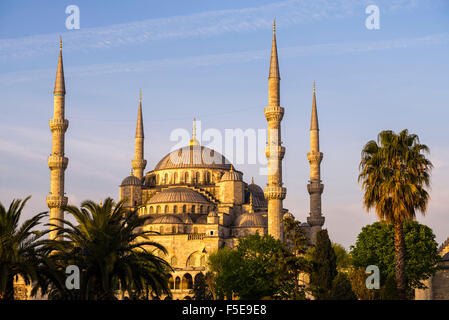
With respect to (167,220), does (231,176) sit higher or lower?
higher

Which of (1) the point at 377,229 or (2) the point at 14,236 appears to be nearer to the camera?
(2) the point at 14,236

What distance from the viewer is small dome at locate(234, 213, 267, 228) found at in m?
82.7

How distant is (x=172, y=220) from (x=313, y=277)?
40.5m

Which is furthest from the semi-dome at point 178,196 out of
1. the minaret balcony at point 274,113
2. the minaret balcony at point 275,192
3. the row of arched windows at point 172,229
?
the minaret balcony at point 274,113

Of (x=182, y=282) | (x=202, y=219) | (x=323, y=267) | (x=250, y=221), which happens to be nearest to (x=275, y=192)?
(x=250, y=221)

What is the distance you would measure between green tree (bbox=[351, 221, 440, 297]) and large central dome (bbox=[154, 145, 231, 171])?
40.7 metres

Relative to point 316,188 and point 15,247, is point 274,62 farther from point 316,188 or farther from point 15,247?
point 15,247

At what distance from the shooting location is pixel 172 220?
8312 centimetres

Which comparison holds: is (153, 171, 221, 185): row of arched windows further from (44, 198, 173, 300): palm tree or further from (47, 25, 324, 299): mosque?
(44, 198, 173, 300): palm tree

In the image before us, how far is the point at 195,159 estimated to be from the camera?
9681cm

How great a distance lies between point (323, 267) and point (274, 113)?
2835 centimetres

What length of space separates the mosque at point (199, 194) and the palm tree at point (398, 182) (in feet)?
101
